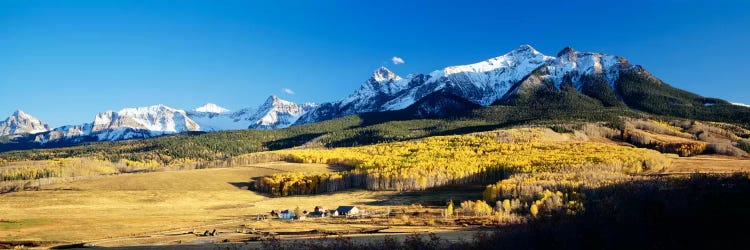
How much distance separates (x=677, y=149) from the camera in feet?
630

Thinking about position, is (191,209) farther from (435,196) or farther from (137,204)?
(435,196)

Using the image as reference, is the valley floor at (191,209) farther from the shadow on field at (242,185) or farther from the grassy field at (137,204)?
the shadow on field at (242,185)

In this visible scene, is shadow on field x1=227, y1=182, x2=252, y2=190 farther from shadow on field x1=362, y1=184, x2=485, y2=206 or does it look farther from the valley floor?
shadow on field x1=362, y1=184, x2=485, y2=206

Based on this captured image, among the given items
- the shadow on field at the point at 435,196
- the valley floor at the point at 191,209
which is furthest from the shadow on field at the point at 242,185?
the shadow on field at the point at 435,196

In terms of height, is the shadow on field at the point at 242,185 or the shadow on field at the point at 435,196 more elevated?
the shadow on field at the point at 242,185

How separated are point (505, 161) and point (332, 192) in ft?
178

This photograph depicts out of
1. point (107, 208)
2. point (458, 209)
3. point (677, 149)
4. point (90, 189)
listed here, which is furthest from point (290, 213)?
point (677, 149)

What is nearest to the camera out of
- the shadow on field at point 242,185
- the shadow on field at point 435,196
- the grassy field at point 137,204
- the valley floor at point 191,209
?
the valley floor at point 191,209

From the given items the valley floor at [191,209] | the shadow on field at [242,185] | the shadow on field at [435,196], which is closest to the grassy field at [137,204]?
the valley floor at [191,209]

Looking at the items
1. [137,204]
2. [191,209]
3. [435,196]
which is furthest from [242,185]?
[435,196]

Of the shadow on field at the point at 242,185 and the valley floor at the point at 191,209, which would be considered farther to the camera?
the shadow on field at the point at 242,185

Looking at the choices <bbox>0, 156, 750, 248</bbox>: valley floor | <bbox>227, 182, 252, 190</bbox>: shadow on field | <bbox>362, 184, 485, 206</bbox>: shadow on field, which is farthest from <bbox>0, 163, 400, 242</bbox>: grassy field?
<bbox>362, 184, 485, 206</bbox>: shadow on field

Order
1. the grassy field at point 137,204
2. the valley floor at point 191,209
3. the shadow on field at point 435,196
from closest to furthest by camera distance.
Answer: the valley floor at point 191,209
the grassy field at point 137,204
the shadow on field at point 435,196

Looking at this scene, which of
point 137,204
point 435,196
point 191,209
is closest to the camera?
point 191,209
